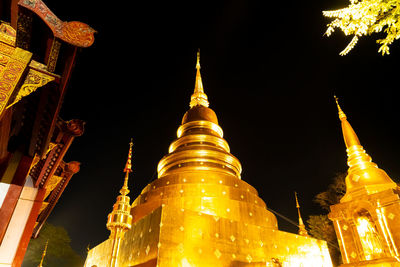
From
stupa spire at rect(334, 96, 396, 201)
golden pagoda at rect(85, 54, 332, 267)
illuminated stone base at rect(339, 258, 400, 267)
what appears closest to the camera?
illuminated stone base at rect(339, 258, 400, 267)

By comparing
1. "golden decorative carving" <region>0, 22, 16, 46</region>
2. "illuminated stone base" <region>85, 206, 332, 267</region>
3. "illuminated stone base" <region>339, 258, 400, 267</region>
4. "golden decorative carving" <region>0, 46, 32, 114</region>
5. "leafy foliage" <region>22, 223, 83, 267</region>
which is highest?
"leafy foliage" <region>22, 223, 83, 267</region>

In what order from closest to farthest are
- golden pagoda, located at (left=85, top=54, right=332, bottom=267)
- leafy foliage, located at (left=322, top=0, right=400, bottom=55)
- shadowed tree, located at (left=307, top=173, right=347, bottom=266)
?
leafy foliage, located at (left=322, top=0, right=400, bottom=55), golden pagoda, located at (left=85, top=54, right=332, bottom=267), shadowed tree, located at (left=307, top=173, right=347, bottom=266)

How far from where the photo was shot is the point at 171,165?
1148 centimetres

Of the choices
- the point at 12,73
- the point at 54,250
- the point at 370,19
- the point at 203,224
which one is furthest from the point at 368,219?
the point at 54,250

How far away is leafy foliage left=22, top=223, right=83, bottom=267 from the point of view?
1862cm

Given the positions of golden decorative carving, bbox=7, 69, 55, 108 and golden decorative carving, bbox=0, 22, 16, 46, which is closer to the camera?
golden decorative carving, bbox=0, 22, 16, 46

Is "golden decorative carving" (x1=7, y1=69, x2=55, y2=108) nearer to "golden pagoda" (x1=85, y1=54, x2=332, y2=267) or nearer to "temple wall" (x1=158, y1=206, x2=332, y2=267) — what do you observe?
"golden pagoda" (x1=85, y1=54, x2=332, y2=267)

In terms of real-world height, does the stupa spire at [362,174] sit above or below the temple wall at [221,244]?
above

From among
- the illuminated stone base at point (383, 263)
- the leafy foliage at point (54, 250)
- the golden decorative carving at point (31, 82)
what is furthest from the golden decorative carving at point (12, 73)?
the leafy foliage at point (54, 250)

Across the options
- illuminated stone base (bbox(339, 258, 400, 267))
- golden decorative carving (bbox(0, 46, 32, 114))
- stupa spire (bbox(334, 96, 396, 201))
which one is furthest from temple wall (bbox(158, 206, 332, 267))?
golden decorative carving (bbox(0, 46, 32, 114))

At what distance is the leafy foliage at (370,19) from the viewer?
367cm

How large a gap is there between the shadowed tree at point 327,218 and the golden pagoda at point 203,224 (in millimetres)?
6803

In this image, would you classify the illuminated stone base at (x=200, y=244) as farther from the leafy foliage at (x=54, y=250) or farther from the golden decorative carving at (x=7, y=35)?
the leafy foliage at (x=54, y=250)

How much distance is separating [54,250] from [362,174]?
21.8 m
